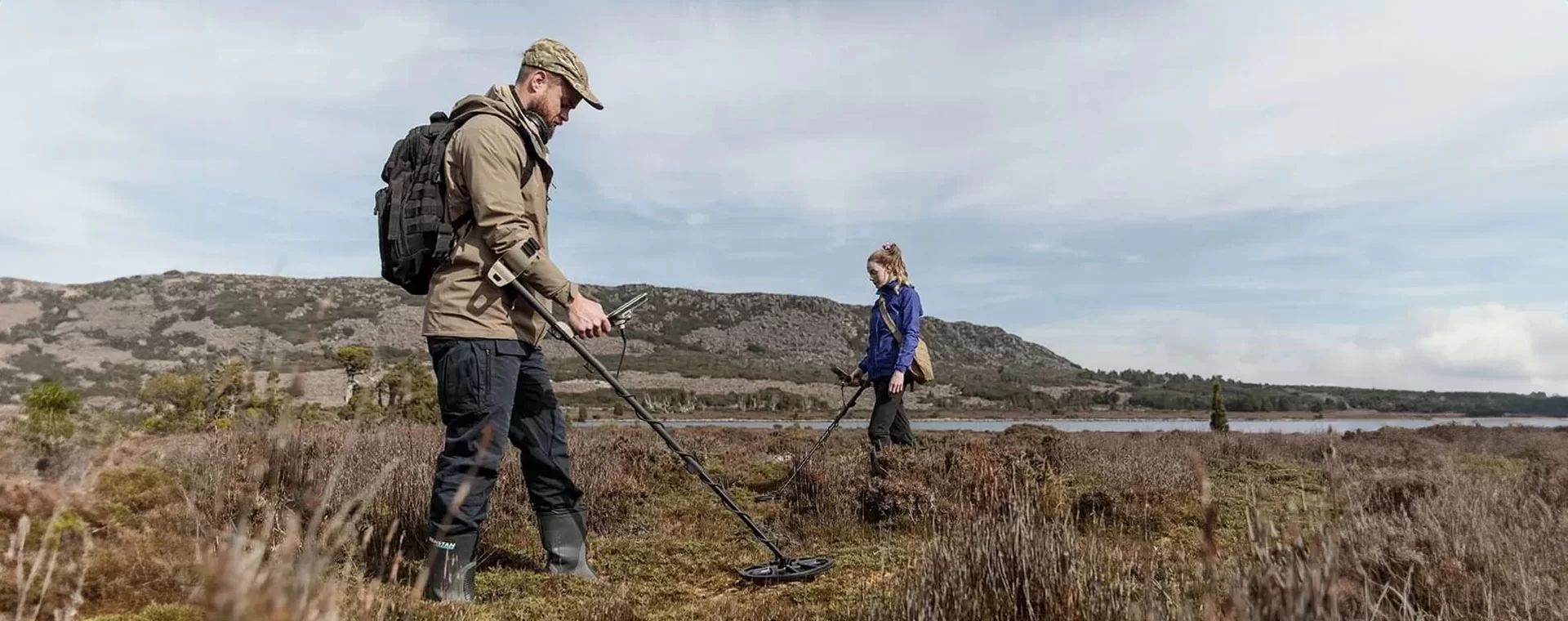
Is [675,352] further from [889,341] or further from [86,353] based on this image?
[889,341]

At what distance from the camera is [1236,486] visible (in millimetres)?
9094

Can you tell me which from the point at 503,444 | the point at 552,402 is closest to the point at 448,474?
the point at 503,444

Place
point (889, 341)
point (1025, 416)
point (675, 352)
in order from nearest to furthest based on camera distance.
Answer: point (889, 341), point (1025, 416), point (675, 352)

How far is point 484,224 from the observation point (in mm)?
3479

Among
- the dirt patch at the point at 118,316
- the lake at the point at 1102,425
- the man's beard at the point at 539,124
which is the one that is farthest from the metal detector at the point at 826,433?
the dirt patch at the point at 118,316

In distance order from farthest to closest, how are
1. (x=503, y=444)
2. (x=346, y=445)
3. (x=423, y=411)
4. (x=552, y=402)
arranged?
1. (x=423, y=411)
2. (x=552, y=402)
3. (x=503, y=444)
4. (x=346, y=445)

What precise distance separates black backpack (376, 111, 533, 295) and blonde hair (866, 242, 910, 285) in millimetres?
4053

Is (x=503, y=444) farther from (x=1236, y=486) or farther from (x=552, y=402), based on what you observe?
(x=1236, y=486)

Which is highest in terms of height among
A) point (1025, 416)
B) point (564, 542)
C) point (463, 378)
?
point (463, 378)

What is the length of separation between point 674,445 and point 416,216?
1.56 m

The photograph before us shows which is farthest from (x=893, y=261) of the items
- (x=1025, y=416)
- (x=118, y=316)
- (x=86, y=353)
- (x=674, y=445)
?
(x=118, y=316)

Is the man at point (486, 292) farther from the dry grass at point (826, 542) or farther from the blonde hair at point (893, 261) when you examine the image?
the blonde hair at point (893, 261)

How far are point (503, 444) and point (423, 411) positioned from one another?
51.9ft

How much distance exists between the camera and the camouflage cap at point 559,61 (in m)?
3.78
